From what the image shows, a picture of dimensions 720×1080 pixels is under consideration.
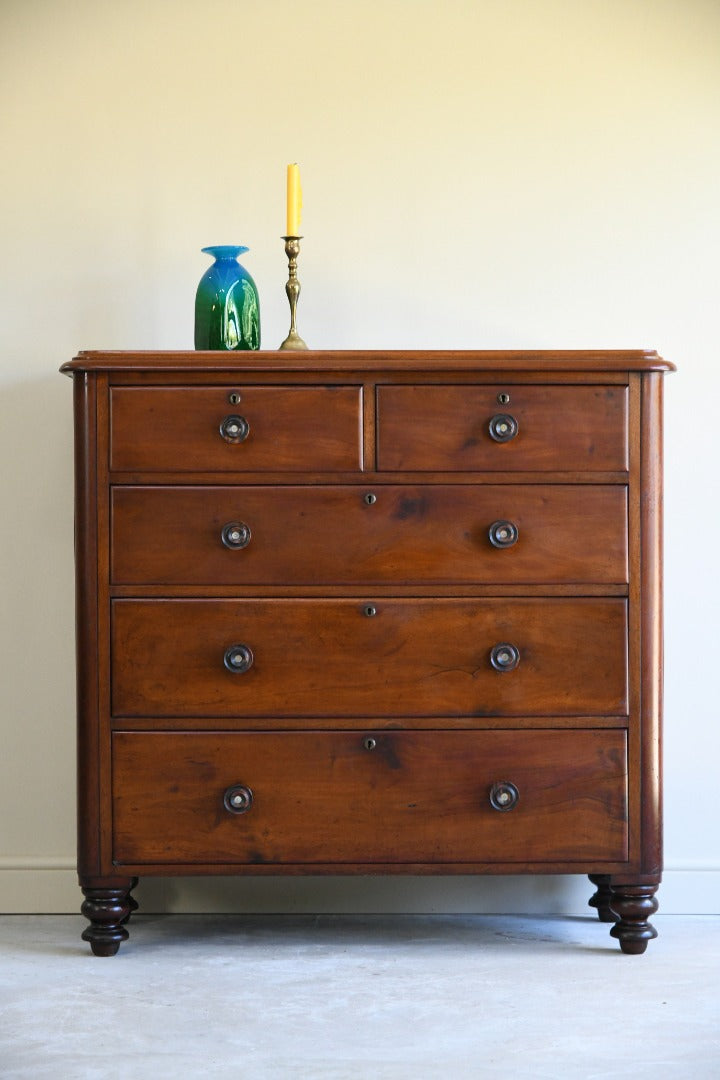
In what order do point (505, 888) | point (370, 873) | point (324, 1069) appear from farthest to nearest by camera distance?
point (505, 888) → point (370, 873) → point (324, 1069)

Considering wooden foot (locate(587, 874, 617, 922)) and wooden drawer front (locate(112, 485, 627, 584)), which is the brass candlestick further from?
wooden foot (locate(587, 874, 617, 922))

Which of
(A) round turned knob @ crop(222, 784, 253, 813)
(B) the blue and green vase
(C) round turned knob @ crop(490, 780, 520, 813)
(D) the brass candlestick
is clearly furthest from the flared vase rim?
(C) round turned knob @ crop(490, 780, 520, 813)

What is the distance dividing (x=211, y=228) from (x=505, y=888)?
1810 mm

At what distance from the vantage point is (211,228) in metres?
2.90

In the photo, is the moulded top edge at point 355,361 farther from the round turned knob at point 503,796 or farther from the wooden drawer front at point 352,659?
the round turned knob at point 503,796

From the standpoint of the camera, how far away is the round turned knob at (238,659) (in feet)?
7.72

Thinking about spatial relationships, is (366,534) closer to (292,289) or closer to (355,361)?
(355,361)

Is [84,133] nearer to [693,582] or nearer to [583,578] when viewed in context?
[583,578]

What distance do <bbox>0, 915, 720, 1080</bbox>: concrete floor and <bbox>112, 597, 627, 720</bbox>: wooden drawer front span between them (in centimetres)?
54

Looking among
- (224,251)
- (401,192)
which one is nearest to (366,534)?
(224,251)

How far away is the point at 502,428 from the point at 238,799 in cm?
94

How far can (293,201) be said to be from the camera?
8.46 ft

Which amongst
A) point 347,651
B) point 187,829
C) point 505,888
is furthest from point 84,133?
point 505,888

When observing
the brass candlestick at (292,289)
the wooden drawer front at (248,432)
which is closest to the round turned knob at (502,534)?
the wooden drawer front at (248,432)
